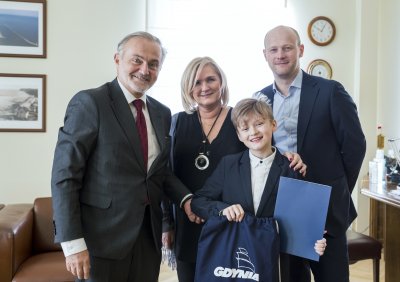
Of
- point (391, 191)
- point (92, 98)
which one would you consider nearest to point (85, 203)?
point (92, 98)

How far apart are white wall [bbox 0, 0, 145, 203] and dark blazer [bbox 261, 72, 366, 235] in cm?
234

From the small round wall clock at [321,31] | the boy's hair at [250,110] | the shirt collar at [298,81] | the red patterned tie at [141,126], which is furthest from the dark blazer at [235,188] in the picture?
→ the small round wall clock at [321,31]

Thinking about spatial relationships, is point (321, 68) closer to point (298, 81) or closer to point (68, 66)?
point (298, 81)

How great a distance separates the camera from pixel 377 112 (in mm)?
3891

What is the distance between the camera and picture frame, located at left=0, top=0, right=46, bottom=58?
324 centimetres

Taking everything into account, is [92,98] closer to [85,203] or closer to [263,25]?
[85,203]

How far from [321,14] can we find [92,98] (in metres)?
3.25

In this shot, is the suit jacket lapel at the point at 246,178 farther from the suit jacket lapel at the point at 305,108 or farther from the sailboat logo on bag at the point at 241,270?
the suit jacket lapel at the point at 305,108

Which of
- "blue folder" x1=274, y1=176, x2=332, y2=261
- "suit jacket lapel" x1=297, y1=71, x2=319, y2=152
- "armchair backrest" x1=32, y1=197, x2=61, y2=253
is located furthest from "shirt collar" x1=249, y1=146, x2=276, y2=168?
"armchair backrest" x1=32, y1=197, x2=61, y2=253

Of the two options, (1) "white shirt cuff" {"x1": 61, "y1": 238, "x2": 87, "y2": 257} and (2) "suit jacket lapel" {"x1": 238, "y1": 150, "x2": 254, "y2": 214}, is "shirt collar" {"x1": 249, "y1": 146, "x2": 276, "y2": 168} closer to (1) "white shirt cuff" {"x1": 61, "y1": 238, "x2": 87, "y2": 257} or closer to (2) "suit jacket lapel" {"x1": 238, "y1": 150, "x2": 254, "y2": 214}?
(2) "suit jacket lapel" {"x1": 238, "y1": 150, "x2": 254, "y2": 214}

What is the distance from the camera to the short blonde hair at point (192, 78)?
1703mm

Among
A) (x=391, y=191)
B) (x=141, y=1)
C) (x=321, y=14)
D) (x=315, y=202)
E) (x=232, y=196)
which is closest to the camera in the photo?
(x=315, y=202)

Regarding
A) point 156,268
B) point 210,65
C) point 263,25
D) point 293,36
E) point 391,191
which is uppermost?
point 263,25

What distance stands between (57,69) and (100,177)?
2371 mm
